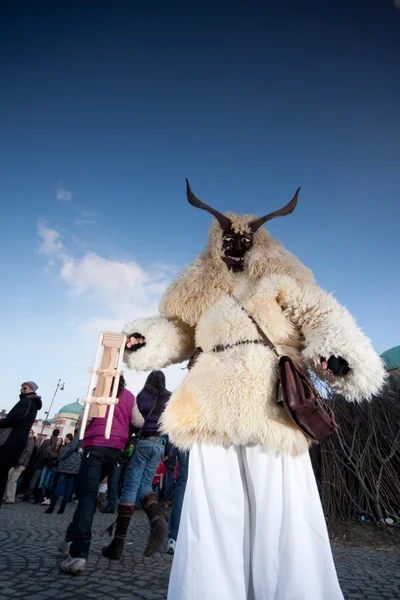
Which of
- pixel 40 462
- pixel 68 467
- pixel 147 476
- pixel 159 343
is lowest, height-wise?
pixel 147 476

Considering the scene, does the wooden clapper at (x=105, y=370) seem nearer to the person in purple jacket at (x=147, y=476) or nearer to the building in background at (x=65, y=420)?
the person in purple jacket at (x=147, y=476)

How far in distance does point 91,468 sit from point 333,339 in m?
2.48

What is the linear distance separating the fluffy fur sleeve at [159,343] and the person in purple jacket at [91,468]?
573 millimetres

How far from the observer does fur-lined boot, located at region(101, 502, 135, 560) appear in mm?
3541

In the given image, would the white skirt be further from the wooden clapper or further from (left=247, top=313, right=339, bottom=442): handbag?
the wooden clapper

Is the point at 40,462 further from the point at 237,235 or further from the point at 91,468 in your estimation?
the point at 237,235

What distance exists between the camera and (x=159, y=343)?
108 inches

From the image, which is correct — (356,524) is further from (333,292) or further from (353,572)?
(333,292)

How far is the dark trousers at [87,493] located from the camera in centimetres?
307

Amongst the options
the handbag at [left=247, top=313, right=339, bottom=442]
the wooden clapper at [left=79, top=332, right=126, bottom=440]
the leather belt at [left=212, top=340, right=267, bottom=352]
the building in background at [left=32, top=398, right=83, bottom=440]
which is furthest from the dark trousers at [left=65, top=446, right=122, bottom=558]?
the building in background at [left=32, top=398, right=83, bottom=440]

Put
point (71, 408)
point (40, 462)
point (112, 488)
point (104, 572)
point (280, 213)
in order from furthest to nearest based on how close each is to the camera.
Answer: point (71, 408)
point (40, 462)
point (112, 488)
point (104, 572)
point (280, 213)

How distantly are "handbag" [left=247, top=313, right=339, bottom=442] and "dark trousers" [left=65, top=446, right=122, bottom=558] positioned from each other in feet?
7.13

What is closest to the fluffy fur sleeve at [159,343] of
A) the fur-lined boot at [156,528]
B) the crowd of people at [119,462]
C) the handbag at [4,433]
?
the crowd of people at [119,462]

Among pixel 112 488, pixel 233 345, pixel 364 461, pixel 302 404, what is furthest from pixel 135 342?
pixel 112 488
